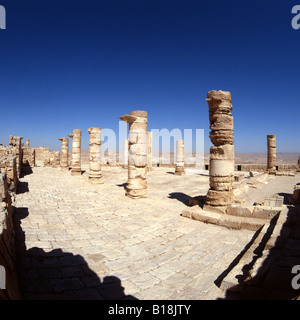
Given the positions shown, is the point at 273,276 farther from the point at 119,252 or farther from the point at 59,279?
the point at 59,279

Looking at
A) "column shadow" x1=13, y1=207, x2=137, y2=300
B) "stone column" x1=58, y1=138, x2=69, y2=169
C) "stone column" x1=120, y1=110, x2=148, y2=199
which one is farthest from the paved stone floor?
"stone column" x1=58, y1=138, x2=69, y2=169

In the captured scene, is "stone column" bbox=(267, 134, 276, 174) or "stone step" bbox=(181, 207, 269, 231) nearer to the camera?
"stone step" bbox=(181, 207, 269, 231)

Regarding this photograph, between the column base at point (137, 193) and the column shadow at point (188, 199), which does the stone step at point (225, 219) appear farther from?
the column base at point (137, 193)

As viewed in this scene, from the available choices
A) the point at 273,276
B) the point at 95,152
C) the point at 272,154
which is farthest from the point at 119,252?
the point at 272,154

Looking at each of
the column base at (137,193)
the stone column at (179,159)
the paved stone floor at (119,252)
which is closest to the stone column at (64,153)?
the stone column at (179,159)

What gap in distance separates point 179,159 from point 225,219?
44.0 feet

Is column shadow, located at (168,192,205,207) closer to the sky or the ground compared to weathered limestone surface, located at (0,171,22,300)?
closer to the ground

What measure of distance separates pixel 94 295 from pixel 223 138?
591 centimetres

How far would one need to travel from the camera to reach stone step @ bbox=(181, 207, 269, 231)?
557cm

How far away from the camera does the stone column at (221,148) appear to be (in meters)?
6.98

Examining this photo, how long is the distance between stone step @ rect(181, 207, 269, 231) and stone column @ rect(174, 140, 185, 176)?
1202 cm

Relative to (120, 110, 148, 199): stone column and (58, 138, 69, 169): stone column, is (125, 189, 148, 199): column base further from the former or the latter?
(58, 138, 69, 169): stone column

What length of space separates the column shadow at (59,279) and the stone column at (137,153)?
5419 millimetres
